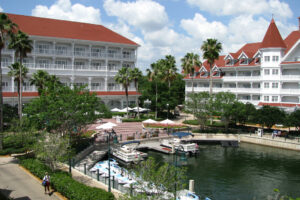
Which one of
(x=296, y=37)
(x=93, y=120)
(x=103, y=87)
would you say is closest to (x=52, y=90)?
(x=93, y=120)

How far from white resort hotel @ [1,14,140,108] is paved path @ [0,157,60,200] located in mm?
28296

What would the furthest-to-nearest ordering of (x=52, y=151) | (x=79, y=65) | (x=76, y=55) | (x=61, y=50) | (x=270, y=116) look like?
(x=79, y=65), (x=76, y=55), (x=61, y=50), (x=270, y=116), (x=52, y=151)

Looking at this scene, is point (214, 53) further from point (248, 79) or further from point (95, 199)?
point (95, 199)

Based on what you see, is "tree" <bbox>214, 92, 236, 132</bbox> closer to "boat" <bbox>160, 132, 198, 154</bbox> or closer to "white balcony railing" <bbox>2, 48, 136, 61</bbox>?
"boat" <bbox>160, 132, 198, 154</bbox>

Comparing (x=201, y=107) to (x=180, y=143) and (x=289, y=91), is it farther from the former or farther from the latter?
(x=289, y=91)

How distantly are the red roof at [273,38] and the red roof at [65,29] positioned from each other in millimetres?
28743

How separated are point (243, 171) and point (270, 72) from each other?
28542 mm

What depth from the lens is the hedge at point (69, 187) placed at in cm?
1722

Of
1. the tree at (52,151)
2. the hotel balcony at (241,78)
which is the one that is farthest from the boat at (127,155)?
the hotel balcony at (241,78)

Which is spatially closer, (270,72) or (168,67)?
(270,72)

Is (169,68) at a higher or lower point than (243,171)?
higher

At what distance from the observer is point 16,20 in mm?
56500

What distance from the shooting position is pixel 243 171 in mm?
31328

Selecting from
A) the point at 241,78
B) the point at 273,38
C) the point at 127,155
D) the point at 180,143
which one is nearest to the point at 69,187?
the point at 127,155
